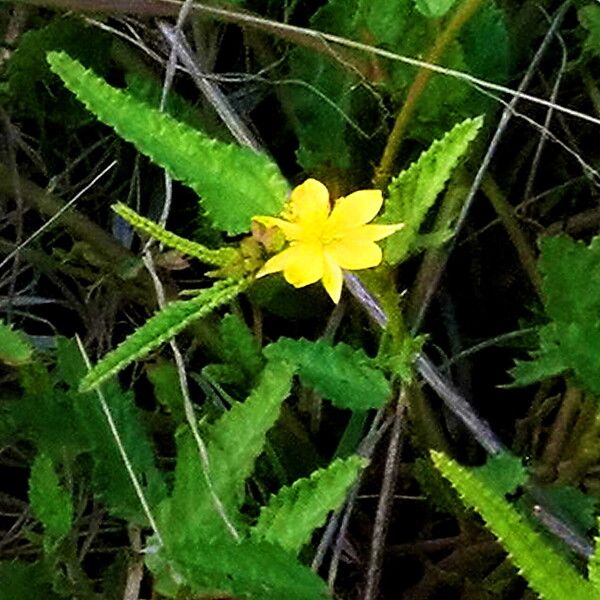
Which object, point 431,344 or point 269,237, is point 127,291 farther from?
point 269,237

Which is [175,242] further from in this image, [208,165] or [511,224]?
[511,224]

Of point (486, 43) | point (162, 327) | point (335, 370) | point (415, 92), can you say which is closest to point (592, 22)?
point (486, 43)

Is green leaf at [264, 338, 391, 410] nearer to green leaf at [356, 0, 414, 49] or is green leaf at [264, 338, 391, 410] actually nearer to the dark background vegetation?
the dark background vegetation

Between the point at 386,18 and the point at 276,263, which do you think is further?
the point at 386,18

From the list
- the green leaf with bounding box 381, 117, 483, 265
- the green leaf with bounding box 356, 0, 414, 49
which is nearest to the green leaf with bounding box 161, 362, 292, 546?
the green leaf with bounding box 381, 117, 483, 265

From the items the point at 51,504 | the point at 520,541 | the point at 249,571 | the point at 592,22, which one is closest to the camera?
the point at 520,541
